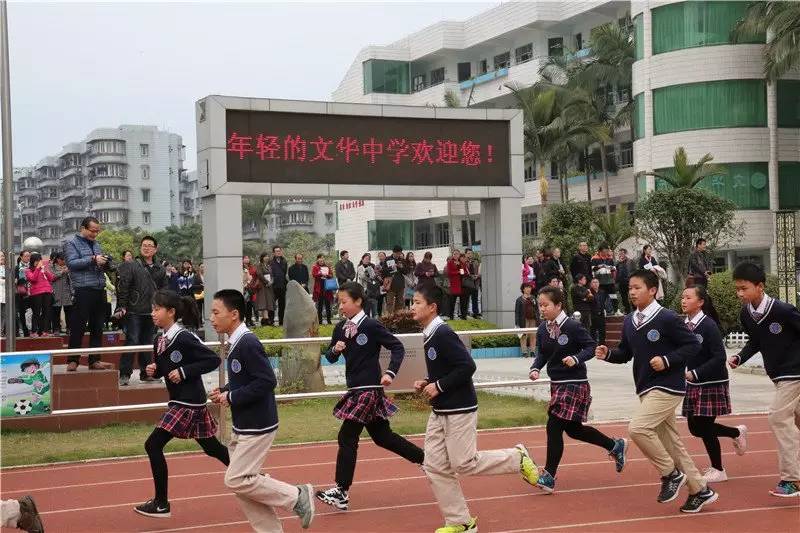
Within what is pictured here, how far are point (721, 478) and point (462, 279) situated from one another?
1525 centimetres

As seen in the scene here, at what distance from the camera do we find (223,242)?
2061 cm

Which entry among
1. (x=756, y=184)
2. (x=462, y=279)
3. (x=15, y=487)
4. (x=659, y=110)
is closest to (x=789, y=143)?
(x=756, y=184)

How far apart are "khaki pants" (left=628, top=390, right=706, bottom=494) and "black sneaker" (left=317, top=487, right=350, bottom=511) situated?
87.9 inches

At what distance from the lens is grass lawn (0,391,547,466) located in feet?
38.4

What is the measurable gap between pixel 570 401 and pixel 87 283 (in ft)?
21.5

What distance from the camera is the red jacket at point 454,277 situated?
79.7ft

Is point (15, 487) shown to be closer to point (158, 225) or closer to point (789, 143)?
point (789, 143)

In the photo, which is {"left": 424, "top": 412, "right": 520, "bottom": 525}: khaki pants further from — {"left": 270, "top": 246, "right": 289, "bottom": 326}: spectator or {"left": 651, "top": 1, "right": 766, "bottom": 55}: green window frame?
{"left": 651, "top": 1, "right": 766, "bottom": 55}: green window frame

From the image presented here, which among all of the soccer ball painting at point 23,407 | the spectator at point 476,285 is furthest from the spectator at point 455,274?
the soccer ball painting at point 23,407

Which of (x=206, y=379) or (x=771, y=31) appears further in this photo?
(x=771, y=31)

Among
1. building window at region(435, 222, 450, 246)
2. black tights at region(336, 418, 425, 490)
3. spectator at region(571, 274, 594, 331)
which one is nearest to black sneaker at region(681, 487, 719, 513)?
black tights at region(336, 418, 425, 490)

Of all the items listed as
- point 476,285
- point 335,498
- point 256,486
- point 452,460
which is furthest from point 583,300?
point 256,486

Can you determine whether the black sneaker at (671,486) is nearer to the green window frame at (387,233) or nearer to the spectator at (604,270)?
the spectator at (604,270)

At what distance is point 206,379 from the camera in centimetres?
1711
